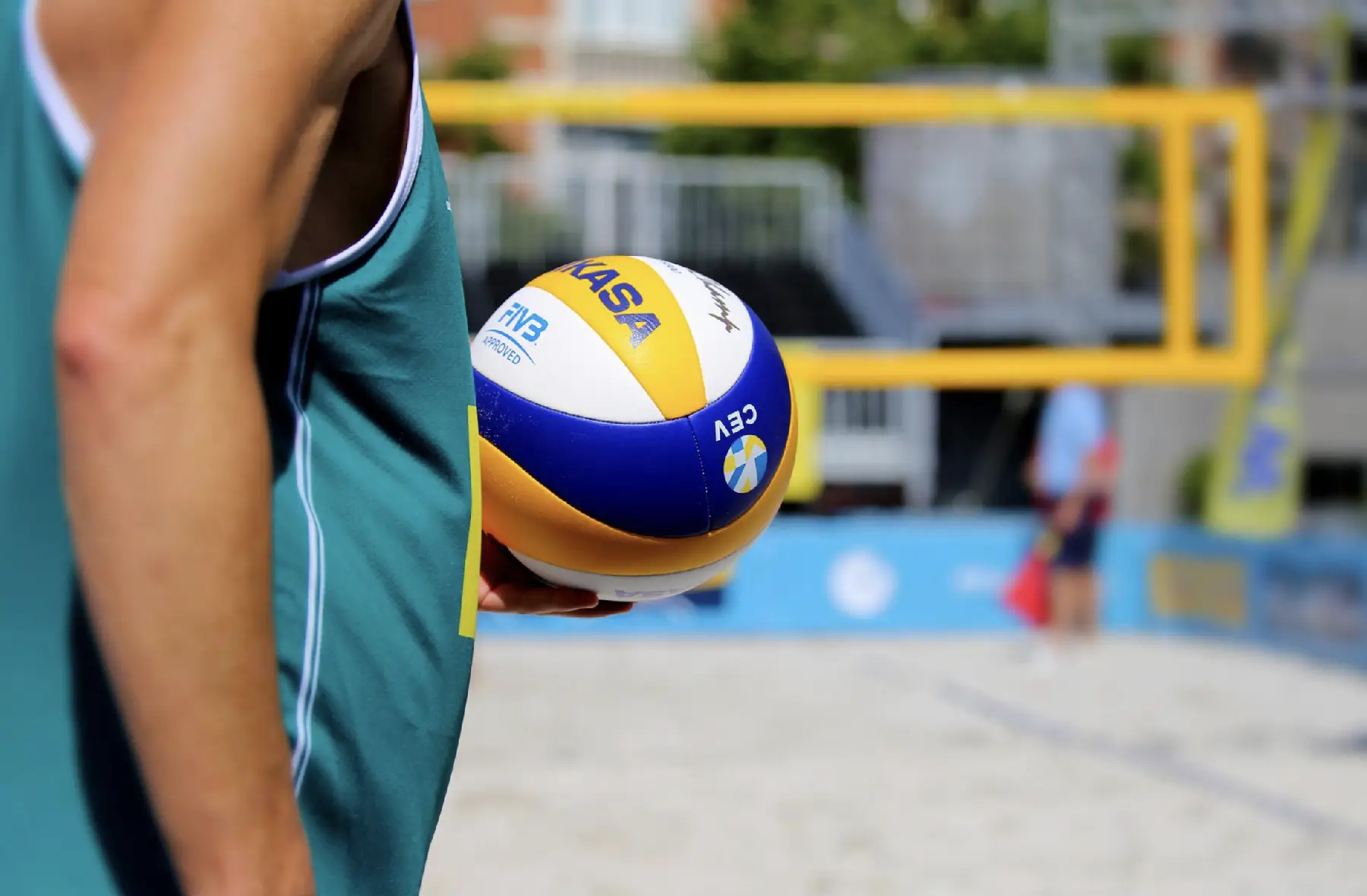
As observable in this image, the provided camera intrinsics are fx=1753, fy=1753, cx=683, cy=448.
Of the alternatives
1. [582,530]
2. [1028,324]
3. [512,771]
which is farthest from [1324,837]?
[1028,324]

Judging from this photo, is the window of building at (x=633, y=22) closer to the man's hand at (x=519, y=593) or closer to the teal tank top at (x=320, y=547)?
the man's hand at (x=519, y=593)

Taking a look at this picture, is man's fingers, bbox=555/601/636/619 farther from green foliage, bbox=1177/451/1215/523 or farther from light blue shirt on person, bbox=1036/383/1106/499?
green foliage, bbox=1177/451/1215/523

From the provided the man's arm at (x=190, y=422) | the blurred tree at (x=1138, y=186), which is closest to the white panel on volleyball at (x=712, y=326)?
the man's arm at (x=190, y=422)

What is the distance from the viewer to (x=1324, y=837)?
15.1ft

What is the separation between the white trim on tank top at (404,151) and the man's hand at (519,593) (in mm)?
498

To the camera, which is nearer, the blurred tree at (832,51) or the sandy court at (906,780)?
the sandy court at (906,780)

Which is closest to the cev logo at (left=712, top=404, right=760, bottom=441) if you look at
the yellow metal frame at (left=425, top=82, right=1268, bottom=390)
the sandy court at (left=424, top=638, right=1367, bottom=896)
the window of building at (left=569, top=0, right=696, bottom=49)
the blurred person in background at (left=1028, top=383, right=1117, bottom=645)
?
the sandy court at (left=424, top=638, right=1367, bottom=896)

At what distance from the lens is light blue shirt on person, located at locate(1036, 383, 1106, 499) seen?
8953 mm

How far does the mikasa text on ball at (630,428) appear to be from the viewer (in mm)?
1458

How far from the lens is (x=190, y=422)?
2.31 ft

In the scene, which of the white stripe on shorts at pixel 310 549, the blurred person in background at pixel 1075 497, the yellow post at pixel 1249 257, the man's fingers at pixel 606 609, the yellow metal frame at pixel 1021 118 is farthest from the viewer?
the blurred person in background at pixel 1075 497

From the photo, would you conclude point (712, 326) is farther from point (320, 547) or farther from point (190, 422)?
point (190, 422)

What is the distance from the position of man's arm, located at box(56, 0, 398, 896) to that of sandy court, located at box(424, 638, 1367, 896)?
336 centimetres

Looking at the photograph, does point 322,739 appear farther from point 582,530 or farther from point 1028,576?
point 1028,576
